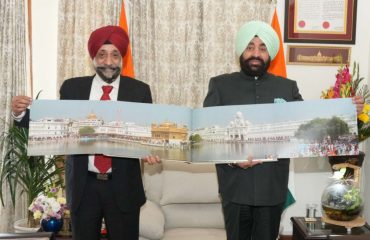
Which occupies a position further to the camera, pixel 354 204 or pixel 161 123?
pixel 354 204

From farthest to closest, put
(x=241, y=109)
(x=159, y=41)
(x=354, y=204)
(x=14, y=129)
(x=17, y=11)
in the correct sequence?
1. (x=159, y=41)
2. (x=17, y=11)
3. (x=14, y=129)
4. (x=354, y=204)
5. (x=241, y=109)

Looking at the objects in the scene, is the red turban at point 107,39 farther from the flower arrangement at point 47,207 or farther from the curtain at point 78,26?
the curtain at point 78,26

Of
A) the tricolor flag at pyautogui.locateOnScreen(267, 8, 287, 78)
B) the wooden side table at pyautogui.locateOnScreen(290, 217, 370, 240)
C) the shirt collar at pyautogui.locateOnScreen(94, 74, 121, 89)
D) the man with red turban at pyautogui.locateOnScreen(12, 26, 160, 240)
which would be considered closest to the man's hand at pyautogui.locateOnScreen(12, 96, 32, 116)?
the man with red turban at pyautogui.locateOnScreen(12, 26, 160, 240)

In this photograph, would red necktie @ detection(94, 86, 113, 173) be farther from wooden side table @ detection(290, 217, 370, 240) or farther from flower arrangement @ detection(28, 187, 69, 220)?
wooden side table @ detection(290, 217, 370, 240)

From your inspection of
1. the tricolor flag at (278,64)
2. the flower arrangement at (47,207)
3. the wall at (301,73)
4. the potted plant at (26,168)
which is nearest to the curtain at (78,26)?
the wall at (301,73)

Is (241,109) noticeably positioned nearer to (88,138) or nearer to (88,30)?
(88,138)

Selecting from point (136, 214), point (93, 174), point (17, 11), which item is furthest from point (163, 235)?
point (17, 11)
